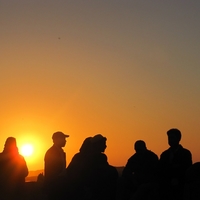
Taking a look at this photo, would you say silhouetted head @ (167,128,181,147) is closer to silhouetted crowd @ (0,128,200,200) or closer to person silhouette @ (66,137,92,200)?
silhouetted crowd @ (0,128,200,200)

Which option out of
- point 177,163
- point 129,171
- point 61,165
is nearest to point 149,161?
point 129,171

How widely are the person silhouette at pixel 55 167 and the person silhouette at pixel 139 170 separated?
1614 mm

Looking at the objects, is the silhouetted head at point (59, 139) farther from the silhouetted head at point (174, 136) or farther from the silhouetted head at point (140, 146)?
the silhouetted head at point (174, 136)

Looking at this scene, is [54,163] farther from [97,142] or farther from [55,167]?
[97,142]

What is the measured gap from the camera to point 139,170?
11633mm

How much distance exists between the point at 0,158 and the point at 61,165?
4.77ft

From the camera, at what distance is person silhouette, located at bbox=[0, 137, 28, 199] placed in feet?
36.7

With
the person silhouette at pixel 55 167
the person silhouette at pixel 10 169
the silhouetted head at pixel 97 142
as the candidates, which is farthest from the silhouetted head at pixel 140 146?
the person silhouette at pixel 10 169

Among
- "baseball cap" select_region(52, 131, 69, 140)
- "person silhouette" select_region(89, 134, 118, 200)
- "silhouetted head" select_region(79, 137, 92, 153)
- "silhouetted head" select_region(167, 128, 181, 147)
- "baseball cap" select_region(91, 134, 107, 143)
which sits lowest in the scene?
"person silhouette" select_region(89, 134, 118, 200)

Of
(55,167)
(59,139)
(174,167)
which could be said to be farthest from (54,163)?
(174,167)

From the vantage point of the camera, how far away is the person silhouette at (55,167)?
32.4 feet

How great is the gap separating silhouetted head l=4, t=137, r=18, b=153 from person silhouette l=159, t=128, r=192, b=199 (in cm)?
325

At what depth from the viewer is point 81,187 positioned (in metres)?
9.44

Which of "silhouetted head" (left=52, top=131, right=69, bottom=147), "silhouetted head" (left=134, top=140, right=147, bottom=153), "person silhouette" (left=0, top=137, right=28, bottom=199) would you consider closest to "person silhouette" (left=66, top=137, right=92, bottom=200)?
"silhouetted head" (left=52, top=131, right=69, bottom=147)
